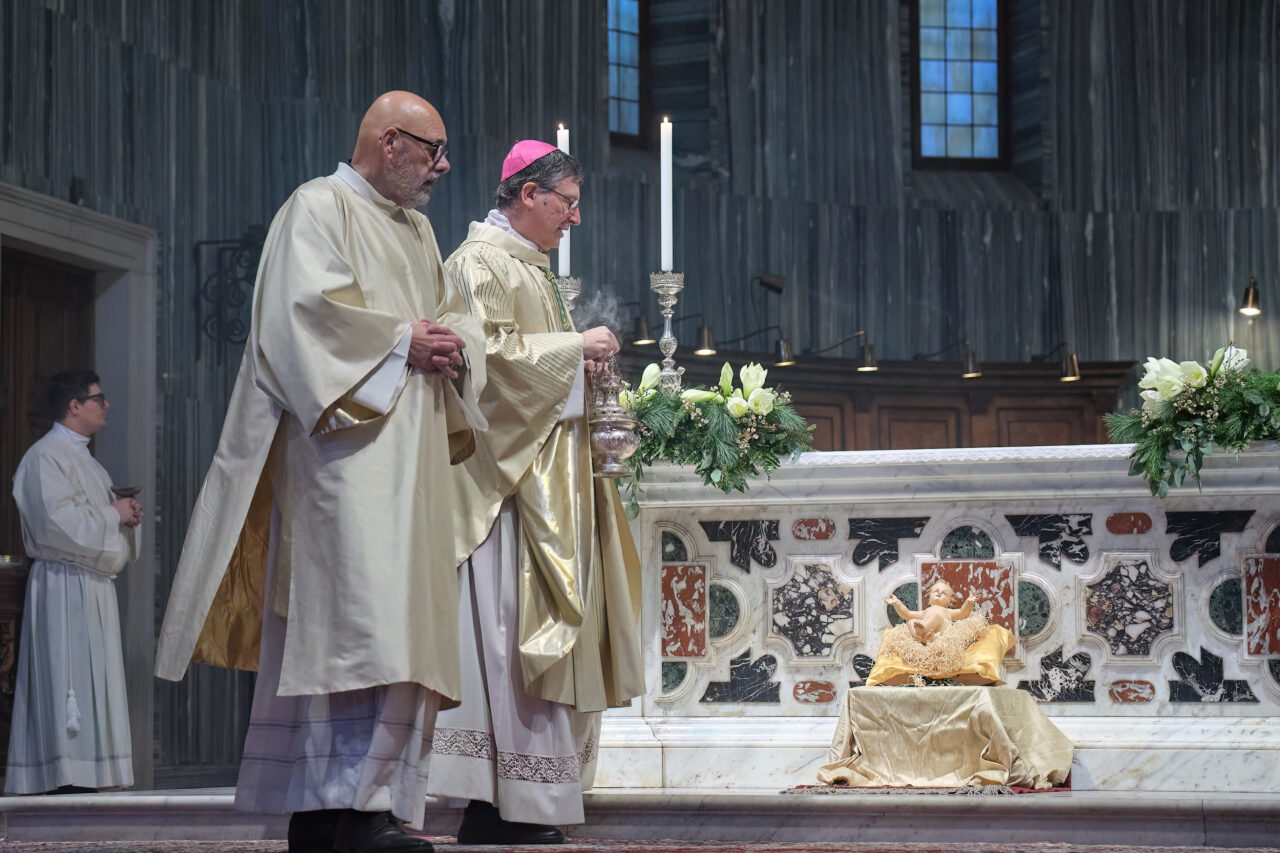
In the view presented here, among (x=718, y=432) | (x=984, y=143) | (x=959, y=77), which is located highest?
(x=959, y=77)

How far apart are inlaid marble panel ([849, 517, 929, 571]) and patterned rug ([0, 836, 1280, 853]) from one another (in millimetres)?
1253

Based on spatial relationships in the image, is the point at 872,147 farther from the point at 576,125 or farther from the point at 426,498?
the point at 426,498

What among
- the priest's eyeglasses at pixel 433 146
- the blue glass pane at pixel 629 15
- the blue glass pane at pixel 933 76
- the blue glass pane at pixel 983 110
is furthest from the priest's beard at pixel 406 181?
the blue glass pane at pixel 983 110

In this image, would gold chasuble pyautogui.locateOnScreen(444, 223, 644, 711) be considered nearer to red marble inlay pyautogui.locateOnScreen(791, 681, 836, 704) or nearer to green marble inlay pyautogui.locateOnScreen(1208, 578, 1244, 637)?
red marble inlay pyautogui.locateOnScreen(791, 681, 836, 704)

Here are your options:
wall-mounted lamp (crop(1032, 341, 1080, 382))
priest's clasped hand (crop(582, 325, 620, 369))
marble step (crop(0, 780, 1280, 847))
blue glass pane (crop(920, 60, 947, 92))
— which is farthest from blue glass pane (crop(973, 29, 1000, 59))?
priest's clasped hand (crop(582, 325, 620, 369))

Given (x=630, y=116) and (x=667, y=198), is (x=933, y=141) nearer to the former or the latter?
(x=630, y=116)

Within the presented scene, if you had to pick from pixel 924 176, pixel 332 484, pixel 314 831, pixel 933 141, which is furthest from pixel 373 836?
pixel 933 141

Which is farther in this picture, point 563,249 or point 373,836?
point 563,249

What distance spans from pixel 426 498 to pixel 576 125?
299 inches

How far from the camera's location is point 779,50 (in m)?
11.8

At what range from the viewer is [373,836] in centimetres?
325

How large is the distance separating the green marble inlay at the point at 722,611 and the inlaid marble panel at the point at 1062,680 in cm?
88

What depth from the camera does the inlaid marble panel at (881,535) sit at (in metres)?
5.19

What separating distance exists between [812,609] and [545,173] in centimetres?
161
